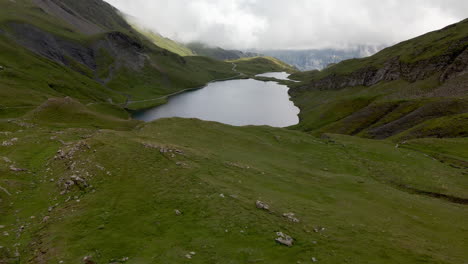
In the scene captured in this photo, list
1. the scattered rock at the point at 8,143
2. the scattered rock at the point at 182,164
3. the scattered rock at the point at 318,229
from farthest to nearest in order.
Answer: the scattered rock at the point at 8,143 → the scattered rock at the point at 182,164 → the scattered rock at the point at 318,229

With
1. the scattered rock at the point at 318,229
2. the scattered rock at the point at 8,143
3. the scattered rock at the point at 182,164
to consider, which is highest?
the scattered rock at the point at 8,143

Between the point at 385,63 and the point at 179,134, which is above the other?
the point at 385,63

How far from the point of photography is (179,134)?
4847 cm

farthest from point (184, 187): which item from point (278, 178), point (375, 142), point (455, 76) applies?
point (455, 76)

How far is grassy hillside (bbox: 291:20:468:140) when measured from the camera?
76.2 metres

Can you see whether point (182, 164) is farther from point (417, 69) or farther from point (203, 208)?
point (417, 69)

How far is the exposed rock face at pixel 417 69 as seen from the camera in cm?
11156

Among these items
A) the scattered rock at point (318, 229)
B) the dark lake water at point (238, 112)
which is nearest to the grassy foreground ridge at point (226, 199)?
the scattered rock at point (318, 229)

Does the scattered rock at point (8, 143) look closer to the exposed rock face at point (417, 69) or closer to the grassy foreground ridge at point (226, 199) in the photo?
the grassy foreground ridge at point (226, 199)

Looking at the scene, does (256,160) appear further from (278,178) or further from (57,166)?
(57,166)

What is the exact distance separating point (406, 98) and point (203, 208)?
113407 mm

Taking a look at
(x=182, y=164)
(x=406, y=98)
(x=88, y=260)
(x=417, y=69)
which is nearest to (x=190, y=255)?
(x=88, y=260)

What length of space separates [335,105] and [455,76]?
157 ft

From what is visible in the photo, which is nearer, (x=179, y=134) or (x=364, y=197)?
(x=364, y=197)
